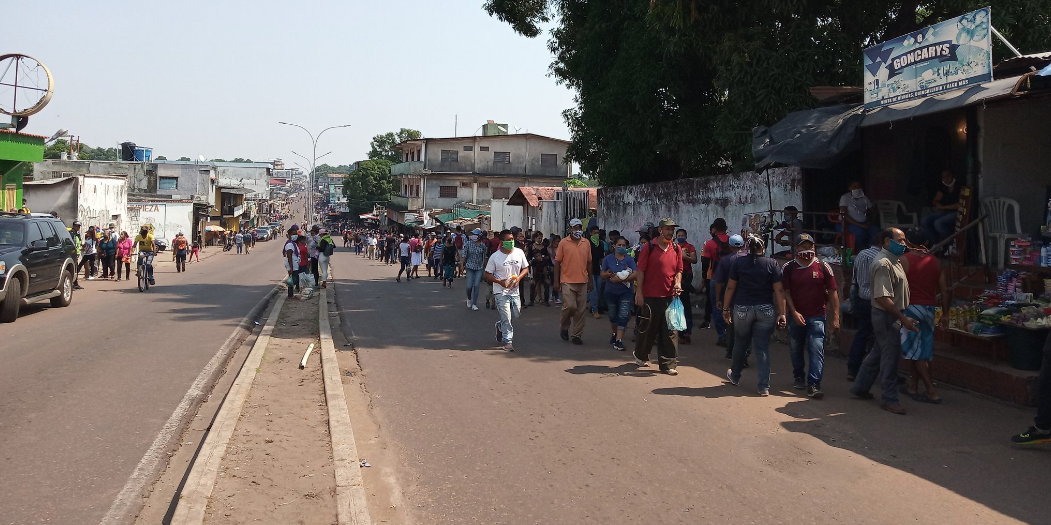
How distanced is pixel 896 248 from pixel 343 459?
544cm

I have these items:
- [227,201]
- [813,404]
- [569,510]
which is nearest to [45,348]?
[569,510]

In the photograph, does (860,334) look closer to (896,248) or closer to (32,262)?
(896,248)

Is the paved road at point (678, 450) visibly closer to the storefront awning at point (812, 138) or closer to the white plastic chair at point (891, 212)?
the storefront awning at point (812, 138)

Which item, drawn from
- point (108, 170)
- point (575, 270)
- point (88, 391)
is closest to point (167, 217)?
point (108, 170)

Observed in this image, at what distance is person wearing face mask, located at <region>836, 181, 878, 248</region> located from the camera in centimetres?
1213

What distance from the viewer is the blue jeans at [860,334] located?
8883mm

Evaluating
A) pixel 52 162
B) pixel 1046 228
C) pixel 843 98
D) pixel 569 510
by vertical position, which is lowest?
pixel 569 510

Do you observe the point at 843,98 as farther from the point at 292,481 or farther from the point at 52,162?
the point at 52,162

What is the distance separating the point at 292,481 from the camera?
5840mm

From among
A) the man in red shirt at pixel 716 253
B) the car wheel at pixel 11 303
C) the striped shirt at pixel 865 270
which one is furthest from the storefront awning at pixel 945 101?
the car wheel at pixel 11 303

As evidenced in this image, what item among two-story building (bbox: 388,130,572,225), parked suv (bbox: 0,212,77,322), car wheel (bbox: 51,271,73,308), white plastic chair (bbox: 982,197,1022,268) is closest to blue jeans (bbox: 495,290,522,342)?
white plastic chair (bbox: 982,197,1022,268)

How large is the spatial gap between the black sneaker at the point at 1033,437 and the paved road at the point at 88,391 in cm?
689

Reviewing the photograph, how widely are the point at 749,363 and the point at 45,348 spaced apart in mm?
9621

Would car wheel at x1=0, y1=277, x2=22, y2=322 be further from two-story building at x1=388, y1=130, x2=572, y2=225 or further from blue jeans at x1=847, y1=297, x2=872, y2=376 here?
two-story building at x1=388, y1=130, x2=572, y2=225
